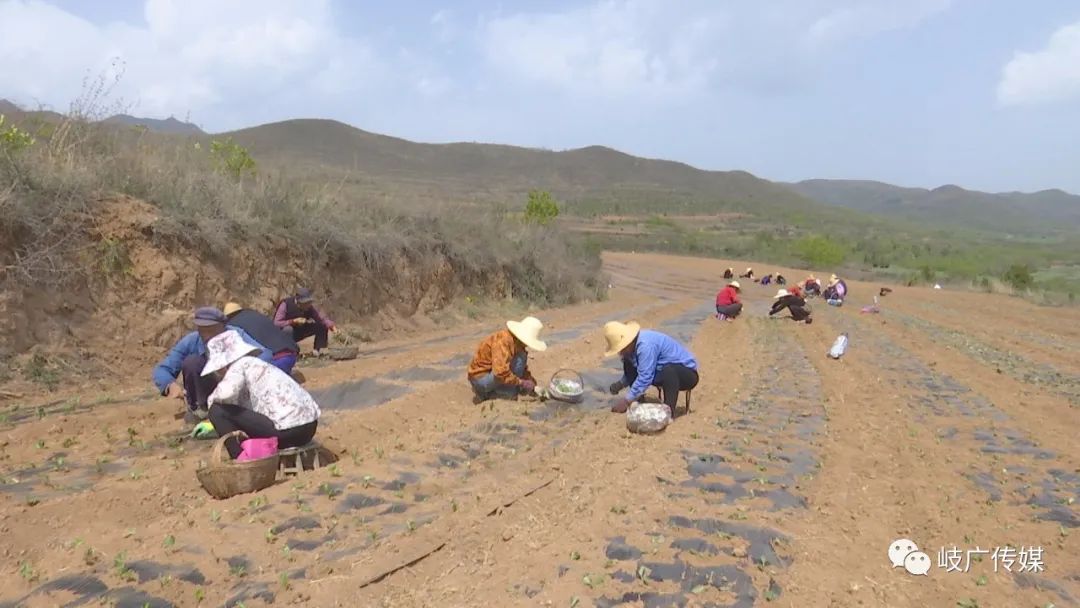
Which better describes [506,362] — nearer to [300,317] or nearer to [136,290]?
[300,317]

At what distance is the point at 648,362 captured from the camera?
7523mm

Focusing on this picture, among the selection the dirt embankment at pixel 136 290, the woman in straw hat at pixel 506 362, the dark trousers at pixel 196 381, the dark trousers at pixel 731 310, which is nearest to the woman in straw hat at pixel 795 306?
the dark trousers at pixel 731 310

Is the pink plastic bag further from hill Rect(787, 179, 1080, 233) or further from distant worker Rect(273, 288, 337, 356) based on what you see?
hill Rect(787, 179, 1080, 233)

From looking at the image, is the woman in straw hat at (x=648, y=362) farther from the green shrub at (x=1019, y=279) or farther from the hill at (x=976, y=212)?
the hill at (x=976, y=212)

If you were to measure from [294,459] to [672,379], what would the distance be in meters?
3.79

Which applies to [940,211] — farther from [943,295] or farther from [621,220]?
[943,295]

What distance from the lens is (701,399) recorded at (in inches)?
358

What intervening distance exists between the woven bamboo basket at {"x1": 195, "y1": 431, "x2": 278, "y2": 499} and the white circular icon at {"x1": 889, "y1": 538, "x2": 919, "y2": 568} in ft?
13.8

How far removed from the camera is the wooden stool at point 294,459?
5777 millimetres

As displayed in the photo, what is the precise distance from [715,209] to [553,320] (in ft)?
278

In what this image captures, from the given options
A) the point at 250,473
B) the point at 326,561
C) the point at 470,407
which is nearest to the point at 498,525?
the point at 326,561

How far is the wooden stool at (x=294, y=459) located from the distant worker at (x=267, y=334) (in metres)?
1.83

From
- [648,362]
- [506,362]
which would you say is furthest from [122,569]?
[648,362]

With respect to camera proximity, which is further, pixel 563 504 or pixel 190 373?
pixel 190 373
